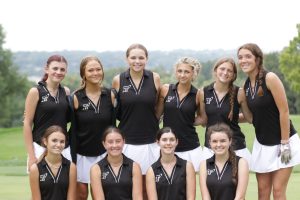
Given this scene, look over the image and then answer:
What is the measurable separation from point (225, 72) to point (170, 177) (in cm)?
137

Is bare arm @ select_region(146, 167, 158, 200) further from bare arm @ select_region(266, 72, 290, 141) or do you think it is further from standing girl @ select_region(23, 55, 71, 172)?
bare arm @ select_region(266, 72, 290, 141)

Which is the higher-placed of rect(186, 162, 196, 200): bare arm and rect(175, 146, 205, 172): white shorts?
rect(175, 146, 205, 172): white shorts

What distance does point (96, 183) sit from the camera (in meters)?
7.24

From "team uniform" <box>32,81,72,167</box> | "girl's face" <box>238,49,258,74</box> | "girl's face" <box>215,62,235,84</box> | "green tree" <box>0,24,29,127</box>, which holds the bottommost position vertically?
"green tree" <box>0,24,29,127</box>

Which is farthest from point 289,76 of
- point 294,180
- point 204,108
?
point 204,108

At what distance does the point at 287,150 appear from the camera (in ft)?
23.0

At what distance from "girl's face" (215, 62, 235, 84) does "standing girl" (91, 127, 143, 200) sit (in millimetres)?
1331

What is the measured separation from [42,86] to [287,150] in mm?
2900

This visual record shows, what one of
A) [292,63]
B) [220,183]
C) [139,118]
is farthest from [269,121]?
[292,63]

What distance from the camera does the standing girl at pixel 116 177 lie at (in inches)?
284

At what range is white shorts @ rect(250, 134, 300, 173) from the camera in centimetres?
710

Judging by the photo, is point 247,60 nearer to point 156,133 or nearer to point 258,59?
point 258,59

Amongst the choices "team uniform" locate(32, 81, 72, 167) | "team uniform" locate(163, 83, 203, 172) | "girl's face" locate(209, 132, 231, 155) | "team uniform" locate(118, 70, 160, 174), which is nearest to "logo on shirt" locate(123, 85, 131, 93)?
"team uniform" locate(118, 70, 160, 174)

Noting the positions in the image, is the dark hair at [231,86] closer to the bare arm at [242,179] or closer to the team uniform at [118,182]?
the bare arm at [242,179]
